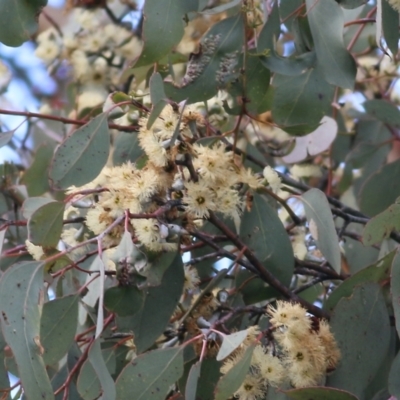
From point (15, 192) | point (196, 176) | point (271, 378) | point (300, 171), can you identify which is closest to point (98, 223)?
point (196, 176)

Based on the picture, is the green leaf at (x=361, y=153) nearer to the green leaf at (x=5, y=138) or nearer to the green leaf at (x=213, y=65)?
the green leaf at (x=213, y=65)

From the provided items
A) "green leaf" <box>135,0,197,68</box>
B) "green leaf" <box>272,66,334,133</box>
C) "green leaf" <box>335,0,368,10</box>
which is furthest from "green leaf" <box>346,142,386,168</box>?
"green leaf" <box>135,0,197,68</box>

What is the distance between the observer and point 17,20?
3.43 ft

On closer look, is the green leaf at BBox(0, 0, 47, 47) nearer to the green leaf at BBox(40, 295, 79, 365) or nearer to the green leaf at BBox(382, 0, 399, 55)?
the green leaf at BBox(40, 295, 79, 365)

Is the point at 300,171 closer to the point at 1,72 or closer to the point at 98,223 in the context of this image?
the point at 1,72

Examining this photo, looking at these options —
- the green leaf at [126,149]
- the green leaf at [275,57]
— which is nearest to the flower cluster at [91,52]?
the green leaf at [126,149]

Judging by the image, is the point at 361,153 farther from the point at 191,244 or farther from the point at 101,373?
the point at 101,373

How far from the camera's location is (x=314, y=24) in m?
1.03

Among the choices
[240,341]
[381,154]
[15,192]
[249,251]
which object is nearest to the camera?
[240,341]

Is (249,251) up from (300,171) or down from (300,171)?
up

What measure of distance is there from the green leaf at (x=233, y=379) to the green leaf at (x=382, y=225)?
0.27 metres

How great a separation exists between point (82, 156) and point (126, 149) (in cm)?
27

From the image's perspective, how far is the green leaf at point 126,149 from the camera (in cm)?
125

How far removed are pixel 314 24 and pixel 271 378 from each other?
0.45m
